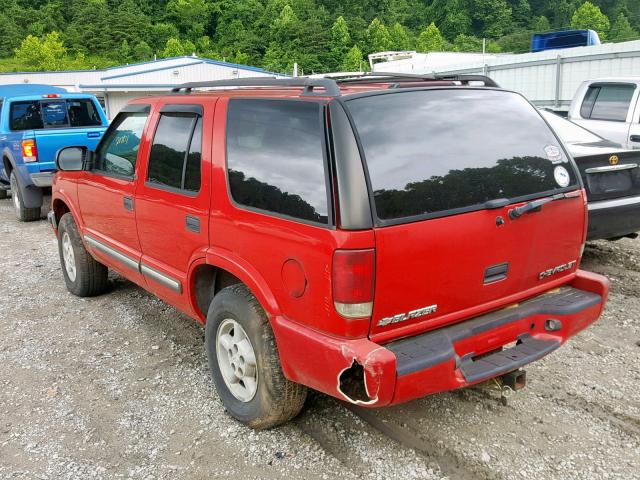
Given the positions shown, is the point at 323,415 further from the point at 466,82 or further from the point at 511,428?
the point at 466,82

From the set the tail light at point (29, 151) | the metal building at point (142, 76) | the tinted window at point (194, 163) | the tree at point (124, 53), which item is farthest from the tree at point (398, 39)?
the tinted window at point (194, 163)

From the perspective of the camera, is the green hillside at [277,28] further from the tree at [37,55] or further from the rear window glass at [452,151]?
the rear window glass at [452,151]

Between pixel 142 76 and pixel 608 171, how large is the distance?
110 feet

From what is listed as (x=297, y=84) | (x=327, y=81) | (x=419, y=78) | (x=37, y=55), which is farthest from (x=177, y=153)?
(x=37, y=55)

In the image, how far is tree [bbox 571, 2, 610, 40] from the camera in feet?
348

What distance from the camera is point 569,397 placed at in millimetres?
3551

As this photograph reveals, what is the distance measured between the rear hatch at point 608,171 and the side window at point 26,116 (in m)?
8.20

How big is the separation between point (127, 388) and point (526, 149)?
290 cm

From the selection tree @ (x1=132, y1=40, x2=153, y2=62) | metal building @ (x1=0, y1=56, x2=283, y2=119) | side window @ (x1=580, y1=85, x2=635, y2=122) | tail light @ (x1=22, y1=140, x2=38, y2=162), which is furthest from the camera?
tree @ (x1=132, y1=40, x2=153, y2=62)

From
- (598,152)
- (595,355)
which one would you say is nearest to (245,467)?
(595,355)

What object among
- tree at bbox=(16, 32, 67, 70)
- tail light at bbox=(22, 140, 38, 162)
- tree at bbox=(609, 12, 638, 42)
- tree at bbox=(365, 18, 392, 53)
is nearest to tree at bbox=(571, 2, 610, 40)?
tree at bbox=(609, 12, 638, 42)

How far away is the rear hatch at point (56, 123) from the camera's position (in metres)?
8.97

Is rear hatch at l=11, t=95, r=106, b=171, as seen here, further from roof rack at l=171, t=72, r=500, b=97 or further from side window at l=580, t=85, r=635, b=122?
side window at l=580, t=85, r=635, b=122

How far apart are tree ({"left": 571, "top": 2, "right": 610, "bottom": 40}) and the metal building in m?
90.5
